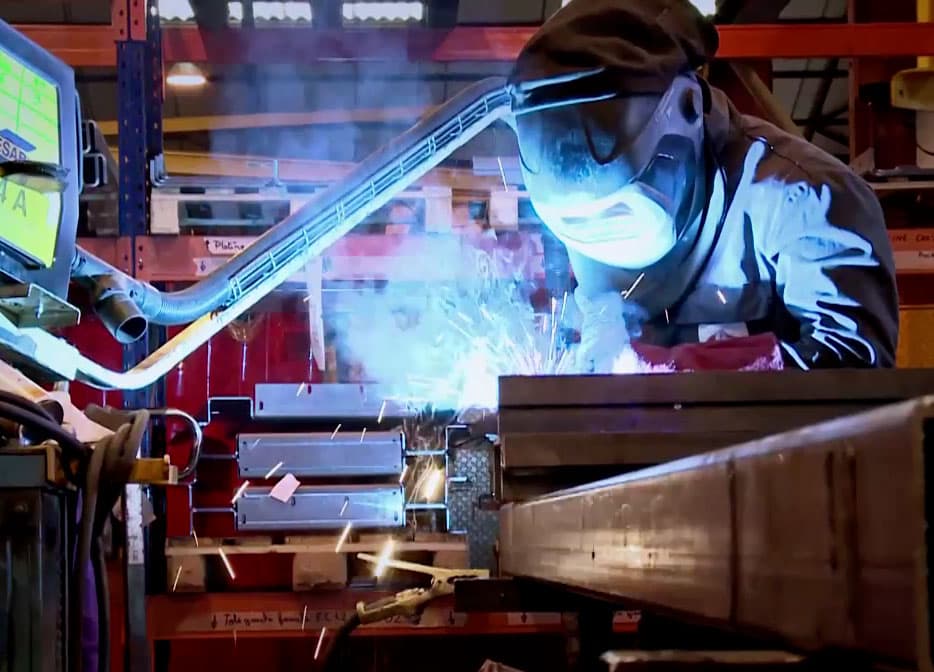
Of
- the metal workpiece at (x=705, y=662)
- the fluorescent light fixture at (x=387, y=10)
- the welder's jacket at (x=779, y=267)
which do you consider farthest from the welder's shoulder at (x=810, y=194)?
the fluorescent light fixture at (x=387, y=10)

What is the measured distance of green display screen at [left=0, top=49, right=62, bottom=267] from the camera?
155 centimetres

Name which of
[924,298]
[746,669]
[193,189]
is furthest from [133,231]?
[746,669]

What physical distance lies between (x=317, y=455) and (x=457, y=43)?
4.55 ft

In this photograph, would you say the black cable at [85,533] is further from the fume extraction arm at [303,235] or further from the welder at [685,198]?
the fume extraction arm at [303,235]

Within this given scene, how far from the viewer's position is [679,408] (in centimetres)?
120

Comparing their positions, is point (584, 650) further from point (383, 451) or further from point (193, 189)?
point (193, 189)

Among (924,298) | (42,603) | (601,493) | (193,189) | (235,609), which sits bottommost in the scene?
(235,609)

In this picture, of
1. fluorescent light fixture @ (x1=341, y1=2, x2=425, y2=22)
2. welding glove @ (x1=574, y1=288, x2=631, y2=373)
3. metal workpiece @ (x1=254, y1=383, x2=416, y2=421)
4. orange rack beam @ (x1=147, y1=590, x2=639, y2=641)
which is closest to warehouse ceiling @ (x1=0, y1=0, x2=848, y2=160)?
fluorescent light fixture @ (x1=341, y1=2, x2=425, y2=22)

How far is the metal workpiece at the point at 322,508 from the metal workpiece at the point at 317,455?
53mm

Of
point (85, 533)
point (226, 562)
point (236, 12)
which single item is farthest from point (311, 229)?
point (236, 12)

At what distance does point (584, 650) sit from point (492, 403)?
1012mm

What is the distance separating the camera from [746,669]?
1.74 ft

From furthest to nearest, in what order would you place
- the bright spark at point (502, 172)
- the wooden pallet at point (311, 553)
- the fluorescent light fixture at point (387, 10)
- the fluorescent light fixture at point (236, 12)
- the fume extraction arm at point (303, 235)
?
1. the fluorescent light fixture at point (236, 12)
2. the fluorescent light fixture at point (387, 10)
3. the bright spark at point (502, 172)
4. the wooden pallet at point (311, 553)
5. the fume extraction arm at point (303, 235)

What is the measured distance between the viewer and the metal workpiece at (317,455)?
3.14 m
